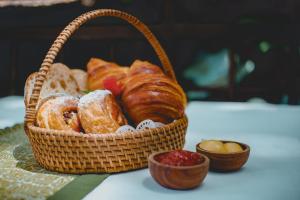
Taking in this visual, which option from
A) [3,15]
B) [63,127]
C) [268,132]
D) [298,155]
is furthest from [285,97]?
[3,15]

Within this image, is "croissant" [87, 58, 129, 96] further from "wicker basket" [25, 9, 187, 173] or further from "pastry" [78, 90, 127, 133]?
"wicker basket" [25, 9, 187, 173]

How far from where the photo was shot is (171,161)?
1125 millimetres

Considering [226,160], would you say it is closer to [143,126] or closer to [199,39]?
[143,126]

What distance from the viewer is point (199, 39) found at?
4.40m

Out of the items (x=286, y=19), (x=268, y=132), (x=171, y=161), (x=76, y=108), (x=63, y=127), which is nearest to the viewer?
(x=171, y=161)

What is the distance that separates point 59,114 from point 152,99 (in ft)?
1.23

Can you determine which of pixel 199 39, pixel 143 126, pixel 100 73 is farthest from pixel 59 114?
pixel 199 39

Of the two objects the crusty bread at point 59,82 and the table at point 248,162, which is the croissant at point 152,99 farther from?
the crusty bread at point 59,82

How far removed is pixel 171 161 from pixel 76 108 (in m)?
0.54

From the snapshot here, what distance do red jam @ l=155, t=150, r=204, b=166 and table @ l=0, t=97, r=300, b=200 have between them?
89 millimetres

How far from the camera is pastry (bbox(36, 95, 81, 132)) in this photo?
1383 millimetres

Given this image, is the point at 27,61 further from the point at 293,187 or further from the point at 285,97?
the point at 293,187

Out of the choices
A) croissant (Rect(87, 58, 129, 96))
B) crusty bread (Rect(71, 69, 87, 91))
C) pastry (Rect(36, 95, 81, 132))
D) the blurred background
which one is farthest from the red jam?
the blurred background

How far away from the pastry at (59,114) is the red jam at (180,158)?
1.38 ft
